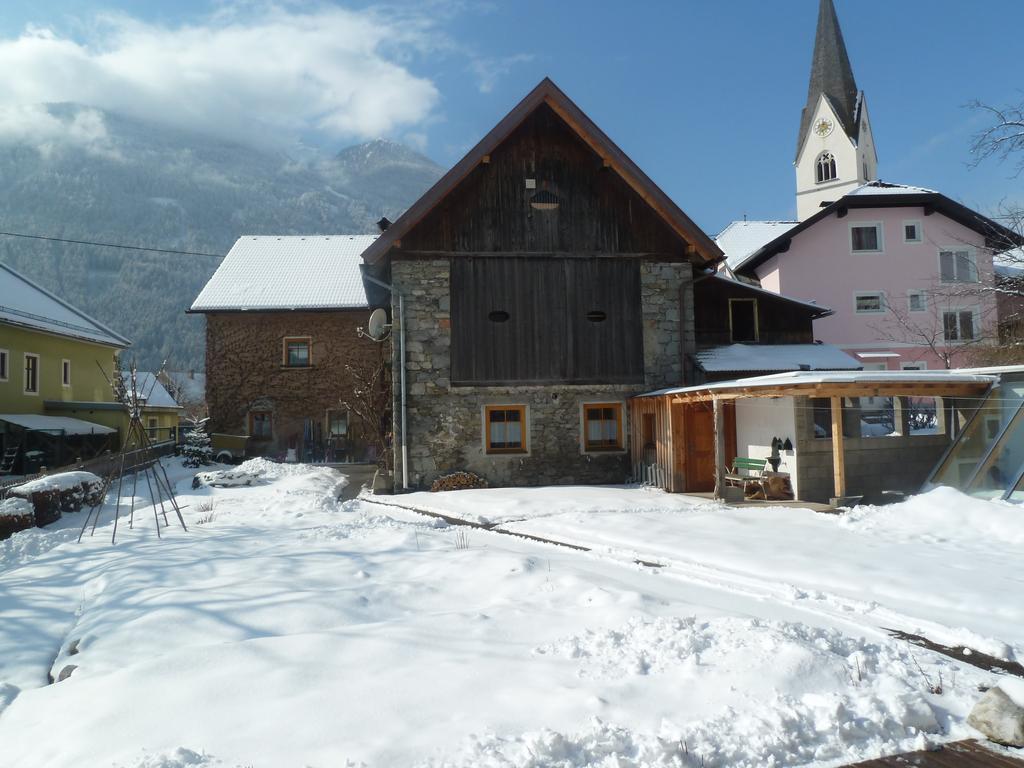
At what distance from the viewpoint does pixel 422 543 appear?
8656 mm

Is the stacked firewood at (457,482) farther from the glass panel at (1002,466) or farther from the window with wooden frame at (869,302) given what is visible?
the window with wooden frame at (869,302)

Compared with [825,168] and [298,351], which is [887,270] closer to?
[825,168]

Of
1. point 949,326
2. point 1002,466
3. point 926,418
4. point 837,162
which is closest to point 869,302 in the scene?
point 949,326

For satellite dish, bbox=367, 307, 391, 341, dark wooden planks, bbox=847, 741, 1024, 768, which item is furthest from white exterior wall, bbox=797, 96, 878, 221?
dark wooden planks, bbox=847, 741, 1024, 768

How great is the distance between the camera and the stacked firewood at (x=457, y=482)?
15.5m

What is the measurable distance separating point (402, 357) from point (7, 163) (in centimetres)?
13600

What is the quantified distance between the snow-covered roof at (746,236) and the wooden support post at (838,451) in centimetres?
2047

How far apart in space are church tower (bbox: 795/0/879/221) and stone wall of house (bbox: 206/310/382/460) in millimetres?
28092

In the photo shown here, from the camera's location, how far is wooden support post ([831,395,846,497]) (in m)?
11.2

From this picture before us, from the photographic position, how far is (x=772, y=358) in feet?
57.3

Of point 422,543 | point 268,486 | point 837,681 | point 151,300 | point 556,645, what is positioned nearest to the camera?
point 837,681

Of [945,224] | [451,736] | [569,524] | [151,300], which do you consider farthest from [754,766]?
[151,300]

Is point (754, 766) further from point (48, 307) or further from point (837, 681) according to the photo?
point (48, 307)

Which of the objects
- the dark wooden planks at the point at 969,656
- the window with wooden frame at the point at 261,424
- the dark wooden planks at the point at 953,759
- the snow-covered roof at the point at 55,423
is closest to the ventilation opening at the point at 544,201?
the dark wooden planks at the point at 969,656
